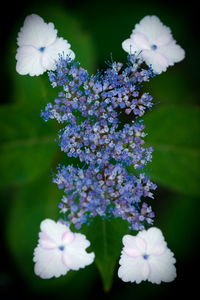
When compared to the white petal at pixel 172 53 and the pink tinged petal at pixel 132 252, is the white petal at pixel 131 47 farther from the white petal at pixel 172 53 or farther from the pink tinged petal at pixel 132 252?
the pink tinged petal at pixel 132 252

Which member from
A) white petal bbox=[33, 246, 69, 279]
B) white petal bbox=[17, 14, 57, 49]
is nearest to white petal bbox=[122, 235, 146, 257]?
white petal bbox=[33, 246, 69, 279]

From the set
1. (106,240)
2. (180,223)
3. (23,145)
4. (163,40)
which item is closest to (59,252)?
(106,240)

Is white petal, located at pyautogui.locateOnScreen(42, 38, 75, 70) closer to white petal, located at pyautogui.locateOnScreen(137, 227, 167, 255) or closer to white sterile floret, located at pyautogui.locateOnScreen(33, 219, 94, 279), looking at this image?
white sterile floret, located at pyautogui.locateOnScreen(33, 219, 94, 279)

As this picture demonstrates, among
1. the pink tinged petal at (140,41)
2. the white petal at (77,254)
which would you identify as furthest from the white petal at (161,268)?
the pink tinged petal at (140,41)

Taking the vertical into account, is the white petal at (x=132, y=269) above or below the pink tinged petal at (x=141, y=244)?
below
